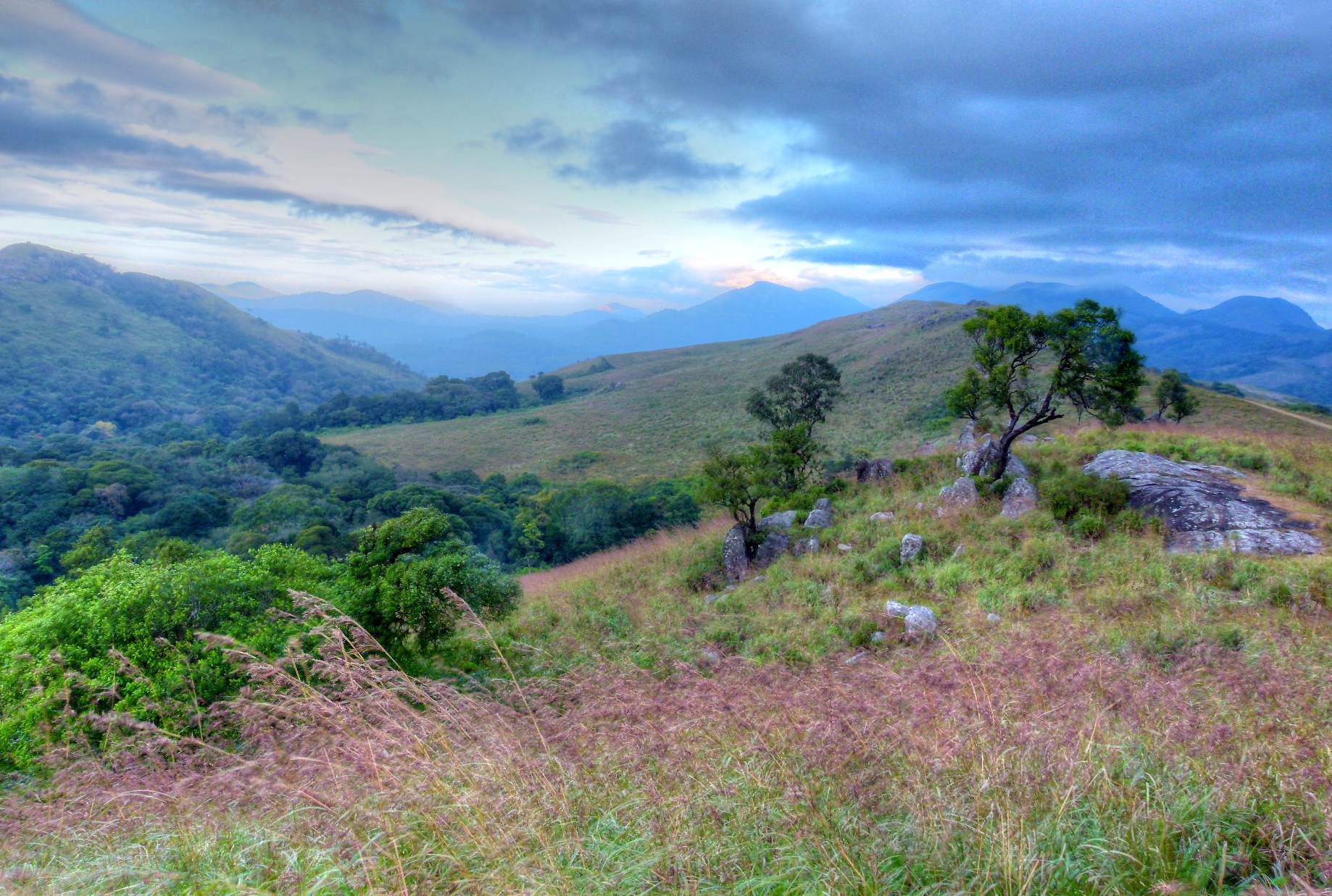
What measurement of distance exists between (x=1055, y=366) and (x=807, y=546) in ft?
22.4

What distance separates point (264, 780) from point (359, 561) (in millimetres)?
7820

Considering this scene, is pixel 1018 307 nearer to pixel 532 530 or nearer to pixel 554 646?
pixel 554 646

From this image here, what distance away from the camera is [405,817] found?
273 centimetres

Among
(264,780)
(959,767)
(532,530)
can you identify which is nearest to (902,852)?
(959,767)

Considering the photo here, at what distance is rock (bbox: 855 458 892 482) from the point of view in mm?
15758

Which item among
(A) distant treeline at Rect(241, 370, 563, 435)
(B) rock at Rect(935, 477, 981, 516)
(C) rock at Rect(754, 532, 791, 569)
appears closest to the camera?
(B) rock at Rect(935, 477, 981, 516)

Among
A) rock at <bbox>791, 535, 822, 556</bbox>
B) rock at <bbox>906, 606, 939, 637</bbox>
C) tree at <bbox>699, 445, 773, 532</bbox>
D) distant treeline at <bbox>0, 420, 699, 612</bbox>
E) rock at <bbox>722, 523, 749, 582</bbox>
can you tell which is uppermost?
tree at <bbox>699, 445, 773, 532</bbox>

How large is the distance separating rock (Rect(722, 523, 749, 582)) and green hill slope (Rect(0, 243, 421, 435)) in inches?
4197

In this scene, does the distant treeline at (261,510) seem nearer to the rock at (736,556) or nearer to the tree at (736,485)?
the tree at (736,485)

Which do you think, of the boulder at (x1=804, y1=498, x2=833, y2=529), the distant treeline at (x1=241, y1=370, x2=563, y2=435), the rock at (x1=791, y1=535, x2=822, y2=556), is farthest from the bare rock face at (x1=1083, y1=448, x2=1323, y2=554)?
the distant treeline at (x1=241, y1=370, x2=563, y2=435)

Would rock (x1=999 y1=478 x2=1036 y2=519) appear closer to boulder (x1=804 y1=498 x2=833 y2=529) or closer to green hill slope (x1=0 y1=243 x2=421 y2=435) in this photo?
boulder (x1=804 y1=498 x2=833 y2=529)

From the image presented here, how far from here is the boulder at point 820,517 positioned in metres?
14.0

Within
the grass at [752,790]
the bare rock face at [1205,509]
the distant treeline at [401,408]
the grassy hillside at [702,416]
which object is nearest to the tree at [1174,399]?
the grassy hillside at [702,416]

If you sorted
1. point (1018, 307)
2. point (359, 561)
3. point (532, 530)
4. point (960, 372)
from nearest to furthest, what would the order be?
point (359, 561) → point (1018, 307) → point (532, 530) → point (960, 372)
